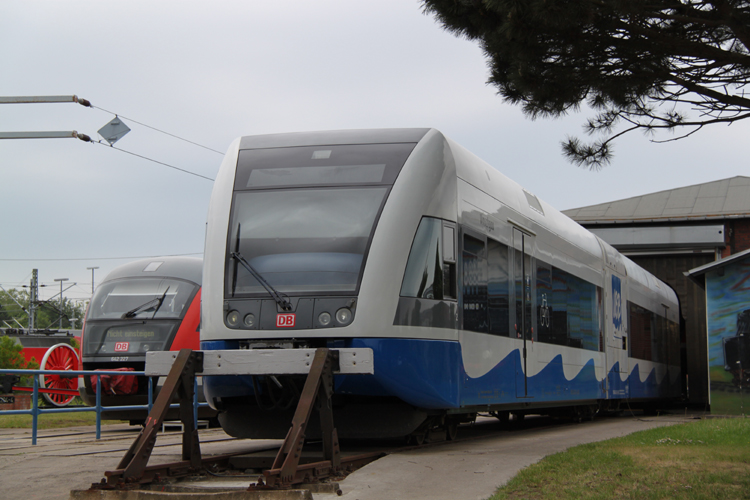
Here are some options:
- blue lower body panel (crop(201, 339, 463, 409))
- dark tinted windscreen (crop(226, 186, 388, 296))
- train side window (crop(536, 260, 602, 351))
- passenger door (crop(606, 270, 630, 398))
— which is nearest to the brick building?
passenger door (crop(606, 270, 630, 398))

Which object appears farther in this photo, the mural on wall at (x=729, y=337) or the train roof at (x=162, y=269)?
the mural on wall at (x=729, y=337)

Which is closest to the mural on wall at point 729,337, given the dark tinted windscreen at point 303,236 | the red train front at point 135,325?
the red train front at point 135,325

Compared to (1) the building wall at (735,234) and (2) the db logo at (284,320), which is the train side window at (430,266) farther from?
(1) the building wall at (735,234)

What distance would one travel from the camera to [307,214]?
7.94 metres

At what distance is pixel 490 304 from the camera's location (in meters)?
9.42

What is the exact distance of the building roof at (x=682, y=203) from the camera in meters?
28.6

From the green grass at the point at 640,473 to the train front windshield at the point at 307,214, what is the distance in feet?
7.70

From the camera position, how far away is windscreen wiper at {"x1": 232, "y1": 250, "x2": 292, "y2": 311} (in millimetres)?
7488

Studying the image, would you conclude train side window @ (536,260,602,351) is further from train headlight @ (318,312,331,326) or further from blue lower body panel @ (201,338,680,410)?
train headlight @ (318,312,331,326)

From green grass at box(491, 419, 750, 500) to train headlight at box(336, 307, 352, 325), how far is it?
1958 millimetres

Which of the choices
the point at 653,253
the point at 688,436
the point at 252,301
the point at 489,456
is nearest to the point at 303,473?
the point at 252,301

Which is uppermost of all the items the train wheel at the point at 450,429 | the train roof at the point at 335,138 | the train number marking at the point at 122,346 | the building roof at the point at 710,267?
the train roof at the point at 335,138

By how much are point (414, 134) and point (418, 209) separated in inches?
39.0

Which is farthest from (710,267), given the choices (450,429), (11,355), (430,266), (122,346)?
(11,355)
